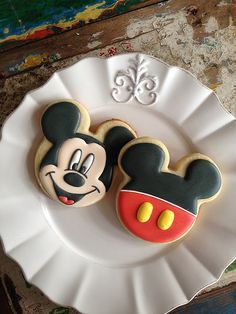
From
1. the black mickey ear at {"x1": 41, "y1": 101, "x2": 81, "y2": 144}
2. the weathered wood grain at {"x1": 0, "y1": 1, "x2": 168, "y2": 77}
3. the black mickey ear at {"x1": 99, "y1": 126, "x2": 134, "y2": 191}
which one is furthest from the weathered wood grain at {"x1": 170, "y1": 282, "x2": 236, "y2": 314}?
the weathered wood grain at {"x1": 0, "y1": 1, "x2": 168, "y2": 77}

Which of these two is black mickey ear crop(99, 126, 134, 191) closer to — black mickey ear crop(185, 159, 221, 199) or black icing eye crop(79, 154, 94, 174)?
black icing eye crop(79, 154, 94, 174)

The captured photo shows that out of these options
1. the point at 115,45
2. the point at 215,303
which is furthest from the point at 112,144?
the point at 215,303

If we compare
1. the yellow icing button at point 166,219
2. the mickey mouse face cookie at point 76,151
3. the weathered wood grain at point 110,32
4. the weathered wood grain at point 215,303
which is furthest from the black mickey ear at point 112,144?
the weathered wood grain at point 215,303

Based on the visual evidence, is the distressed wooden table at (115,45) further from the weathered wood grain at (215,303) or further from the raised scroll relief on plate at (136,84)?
the weathered wood grain at (215,303)

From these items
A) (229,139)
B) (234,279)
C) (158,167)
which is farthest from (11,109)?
(234,279)

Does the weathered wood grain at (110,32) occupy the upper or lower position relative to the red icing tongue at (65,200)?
upper

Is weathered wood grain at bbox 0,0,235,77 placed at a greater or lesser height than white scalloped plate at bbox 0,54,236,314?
greater

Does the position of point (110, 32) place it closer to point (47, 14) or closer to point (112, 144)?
point (47, 14)
